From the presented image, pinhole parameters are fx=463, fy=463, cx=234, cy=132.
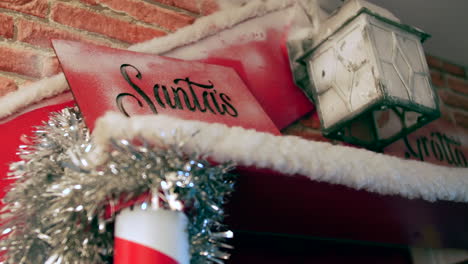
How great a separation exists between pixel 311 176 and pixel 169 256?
0.92ft

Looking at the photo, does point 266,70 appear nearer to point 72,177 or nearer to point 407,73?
point 407,73

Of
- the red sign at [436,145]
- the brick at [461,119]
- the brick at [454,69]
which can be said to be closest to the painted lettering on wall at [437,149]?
the red sign at [436,145]

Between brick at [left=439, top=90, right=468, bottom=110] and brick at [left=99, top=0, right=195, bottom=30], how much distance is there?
37.8 inches

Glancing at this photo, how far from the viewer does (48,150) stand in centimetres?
78

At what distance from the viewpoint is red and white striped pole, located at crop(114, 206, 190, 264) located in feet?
1.97

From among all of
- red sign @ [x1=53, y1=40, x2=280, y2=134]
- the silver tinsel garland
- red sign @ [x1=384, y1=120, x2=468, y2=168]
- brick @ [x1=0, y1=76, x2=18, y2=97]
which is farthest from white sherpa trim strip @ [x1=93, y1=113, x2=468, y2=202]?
brick @ [x1=0, y1=76, x2=18, y2=97]

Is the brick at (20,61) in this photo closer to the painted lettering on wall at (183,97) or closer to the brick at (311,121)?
the painted lettering on wall at (183,97)

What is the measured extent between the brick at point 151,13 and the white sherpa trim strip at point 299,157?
2.00 ft

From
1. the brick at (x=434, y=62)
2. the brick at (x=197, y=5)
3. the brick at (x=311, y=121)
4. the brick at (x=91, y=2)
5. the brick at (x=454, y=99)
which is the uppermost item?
the brick at (x=197, y=5)

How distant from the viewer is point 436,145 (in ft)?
4.61

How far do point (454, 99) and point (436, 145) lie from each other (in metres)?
0.37

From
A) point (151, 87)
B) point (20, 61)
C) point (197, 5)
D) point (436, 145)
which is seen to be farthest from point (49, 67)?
point (436, 145)

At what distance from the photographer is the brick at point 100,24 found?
44.0 inches

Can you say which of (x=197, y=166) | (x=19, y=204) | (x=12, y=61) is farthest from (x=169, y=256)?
(x=12, y=61)
